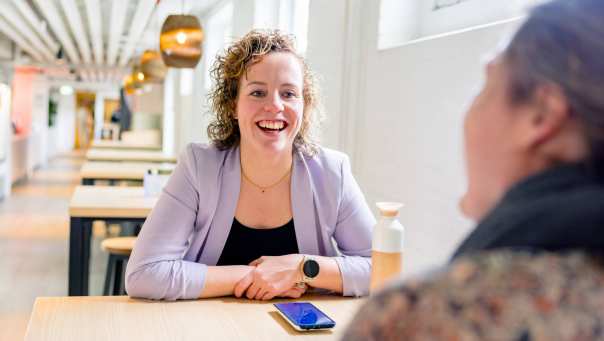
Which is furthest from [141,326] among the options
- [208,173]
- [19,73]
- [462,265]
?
[19,73]

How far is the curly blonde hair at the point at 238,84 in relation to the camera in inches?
81.0

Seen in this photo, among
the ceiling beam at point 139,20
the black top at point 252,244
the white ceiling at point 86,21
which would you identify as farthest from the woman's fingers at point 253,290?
the ceiling beam at point 139,20

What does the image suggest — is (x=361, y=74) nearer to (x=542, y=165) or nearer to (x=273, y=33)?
(x=273, y=33)

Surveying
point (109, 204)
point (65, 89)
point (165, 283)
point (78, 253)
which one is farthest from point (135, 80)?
point (65, 89)

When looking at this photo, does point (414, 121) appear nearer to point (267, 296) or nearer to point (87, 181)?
point (267, 296)

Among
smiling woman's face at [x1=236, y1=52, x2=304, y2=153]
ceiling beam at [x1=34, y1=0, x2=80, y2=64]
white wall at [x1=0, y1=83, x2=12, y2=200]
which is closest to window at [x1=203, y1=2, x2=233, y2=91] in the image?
ceiling beam at [x1=34, y1=0, x2=80, y2=64]

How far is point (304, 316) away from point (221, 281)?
306 mm

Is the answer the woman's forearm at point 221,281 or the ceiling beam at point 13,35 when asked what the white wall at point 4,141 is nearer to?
the ceiling beam at point 13,35

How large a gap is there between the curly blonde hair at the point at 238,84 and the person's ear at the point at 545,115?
4.87ft

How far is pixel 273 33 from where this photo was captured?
6.89 ft

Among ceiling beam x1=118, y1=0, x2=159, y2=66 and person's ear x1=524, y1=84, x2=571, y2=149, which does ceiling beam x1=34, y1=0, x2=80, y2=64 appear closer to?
ceiling beam x1=118, y1=0, x2=159, y2=66

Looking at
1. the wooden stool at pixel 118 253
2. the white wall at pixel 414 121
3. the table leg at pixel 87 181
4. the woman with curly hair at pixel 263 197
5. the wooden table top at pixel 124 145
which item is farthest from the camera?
the wooden table top at pixel 124 145

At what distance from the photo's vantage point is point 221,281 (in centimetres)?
179

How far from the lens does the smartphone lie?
1.53 meters
